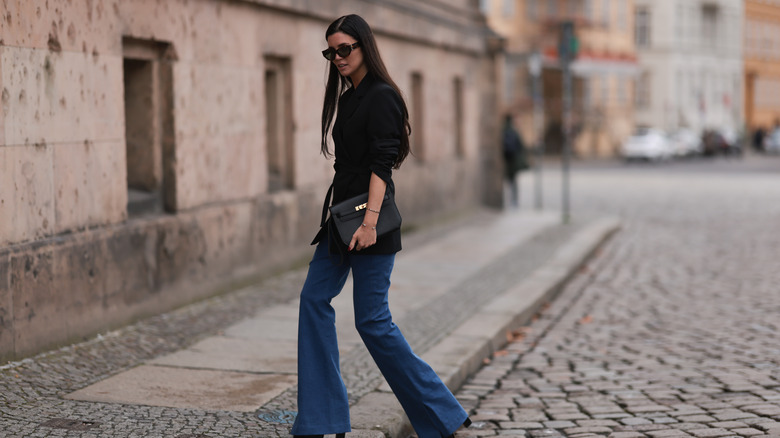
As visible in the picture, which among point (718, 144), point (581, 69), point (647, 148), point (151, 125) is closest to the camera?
point (151, 125)

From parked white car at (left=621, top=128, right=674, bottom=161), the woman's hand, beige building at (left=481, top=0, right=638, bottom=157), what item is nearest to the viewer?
the woman's hand

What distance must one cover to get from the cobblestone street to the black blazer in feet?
4.68

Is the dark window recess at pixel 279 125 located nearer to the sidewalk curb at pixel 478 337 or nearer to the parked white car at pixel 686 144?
the sidewalk curb at pixel 478 337

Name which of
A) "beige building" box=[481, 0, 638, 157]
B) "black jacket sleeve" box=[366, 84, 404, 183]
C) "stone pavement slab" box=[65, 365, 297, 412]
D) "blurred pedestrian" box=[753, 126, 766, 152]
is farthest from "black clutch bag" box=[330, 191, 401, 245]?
"blurred pedestrian" box=[753, 126, 766, 152]

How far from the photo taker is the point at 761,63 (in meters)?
80.7

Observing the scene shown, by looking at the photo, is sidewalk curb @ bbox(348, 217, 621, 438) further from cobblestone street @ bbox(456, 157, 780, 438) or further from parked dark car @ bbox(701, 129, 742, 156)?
parked dark car @ bbox(701, 129, 742, 156)

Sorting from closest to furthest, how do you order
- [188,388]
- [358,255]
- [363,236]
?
[363,236]
[358,255]
[188,388]

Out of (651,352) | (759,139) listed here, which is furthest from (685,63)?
(651,352)

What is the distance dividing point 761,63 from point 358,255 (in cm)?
8102

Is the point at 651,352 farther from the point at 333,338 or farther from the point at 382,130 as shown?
the point at 382,130

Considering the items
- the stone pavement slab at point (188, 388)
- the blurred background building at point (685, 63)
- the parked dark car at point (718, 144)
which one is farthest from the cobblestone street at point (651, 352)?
the blurred background building at point (685, 63)

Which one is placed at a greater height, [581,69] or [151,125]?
[581,69]

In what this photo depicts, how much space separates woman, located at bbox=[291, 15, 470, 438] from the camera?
Answer: 4.67 meters

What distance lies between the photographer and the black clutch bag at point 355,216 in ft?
15.3
